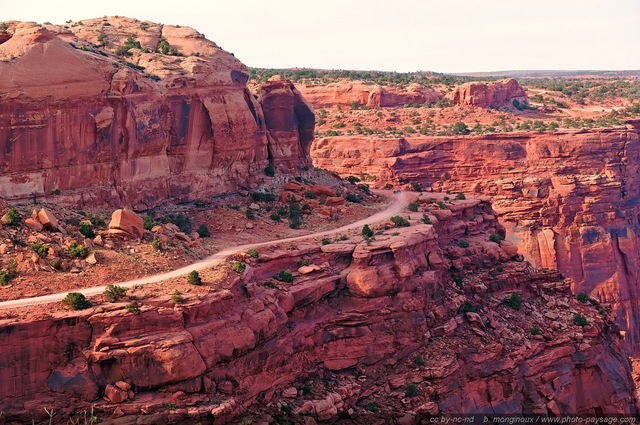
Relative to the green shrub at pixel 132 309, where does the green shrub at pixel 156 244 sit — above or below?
above

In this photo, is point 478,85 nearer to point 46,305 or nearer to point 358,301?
point 358,301

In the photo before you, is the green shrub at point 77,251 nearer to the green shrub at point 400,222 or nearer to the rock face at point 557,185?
the green shrub at point 400,222

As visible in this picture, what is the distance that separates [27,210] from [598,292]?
2171 inches

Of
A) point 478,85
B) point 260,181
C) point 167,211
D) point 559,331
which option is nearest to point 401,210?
point 260,181

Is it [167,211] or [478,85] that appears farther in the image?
[478,85]

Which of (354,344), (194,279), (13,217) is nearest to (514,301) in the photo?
(354,344)

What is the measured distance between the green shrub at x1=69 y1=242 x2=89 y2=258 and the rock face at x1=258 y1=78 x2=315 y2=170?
2420cm

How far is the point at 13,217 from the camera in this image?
1623 inches

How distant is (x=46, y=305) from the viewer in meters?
35.9

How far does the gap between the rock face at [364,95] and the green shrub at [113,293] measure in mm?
69383

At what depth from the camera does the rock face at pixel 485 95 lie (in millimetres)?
100500

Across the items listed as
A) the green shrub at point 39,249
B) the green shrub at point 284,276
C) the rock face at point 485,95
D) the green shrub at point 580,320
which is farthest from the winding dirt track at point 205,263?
the rock face at point 485,95

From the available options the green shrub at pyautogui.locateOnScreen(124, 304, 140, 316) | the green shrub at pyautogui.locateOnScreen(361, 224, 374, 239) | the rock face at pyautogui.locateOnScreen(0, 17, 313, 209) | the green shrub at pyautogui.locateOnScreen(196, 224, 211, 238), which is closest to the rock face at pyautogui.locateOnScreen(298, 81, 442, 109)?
the rock face at pyautogui.locateOnScreen(0, 17, 313, 209)

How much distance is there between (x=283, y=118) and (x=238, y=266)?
75.0ft
